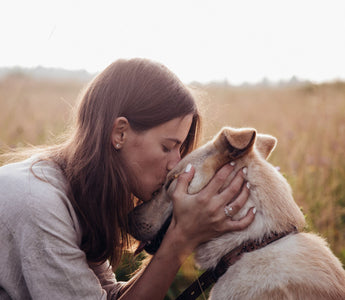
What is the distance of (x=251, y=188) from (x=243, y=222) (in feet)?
0.67

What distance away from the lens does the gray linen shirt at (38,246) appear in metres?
1.70

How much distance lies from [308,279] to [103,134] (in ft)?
4.61

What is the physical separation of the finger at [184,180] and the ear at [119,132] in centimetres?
43

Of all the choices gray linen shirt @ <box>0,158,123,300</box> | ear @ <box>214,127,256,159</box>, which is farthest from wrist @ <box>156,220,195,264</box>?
ear @ <box>214,127,256,159</box>

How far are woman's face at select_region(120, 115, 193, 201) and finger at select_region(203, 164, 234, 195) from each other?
1.12 feet

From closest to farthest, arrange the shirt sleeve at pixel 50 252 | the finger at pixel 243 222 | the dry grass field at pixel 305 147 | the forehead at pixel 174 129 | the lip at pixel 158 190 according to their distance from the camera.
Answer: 1. the shirt sleeve at pixel 50 252
2. the finger at pixel 243 222
3. the forehead at pixel 174 129
4. the lip at pixel 158 190
5. the dry grass field at pixel 305 147

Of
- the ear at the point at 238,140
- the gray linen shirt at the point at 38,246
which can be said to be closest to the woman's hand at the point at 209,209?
the ear at the point at 238,140

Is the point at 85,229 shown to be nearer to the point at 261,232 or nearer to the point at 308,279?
the point at 261,232

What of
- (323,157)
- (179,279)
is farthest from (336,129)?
(179,279)

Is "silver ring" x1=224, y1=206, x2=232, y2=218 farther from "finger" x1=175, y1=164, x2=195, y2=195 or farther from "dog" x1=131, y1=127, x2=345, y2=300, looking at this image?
"finger" x1=175, y1=164, x2=195, y2=195

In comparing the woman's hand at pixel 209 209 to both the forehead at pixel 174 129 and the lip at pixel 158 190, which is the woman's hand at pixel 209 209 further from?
the forehead at pixel 174 129

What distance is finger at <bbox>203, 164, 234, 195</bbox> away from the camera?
80.6 inches

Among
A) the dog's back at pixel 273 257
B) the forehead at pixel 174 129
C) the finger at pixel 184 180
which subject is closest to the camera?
the dog's back at pixel 273 257

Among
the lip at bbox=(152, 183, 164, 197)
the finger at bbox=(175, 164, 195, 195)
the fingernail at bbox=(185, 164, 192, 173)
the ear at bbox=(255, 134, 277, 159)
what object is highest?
the ear at bbox=(255, 134, 277, 159)
